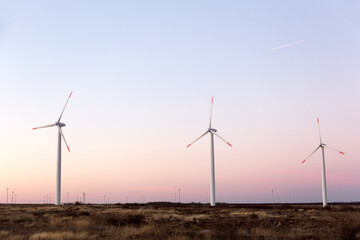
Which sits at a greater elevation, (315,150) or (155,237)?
(315,150)

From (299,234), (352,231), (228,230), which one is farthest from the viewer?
(228,230)

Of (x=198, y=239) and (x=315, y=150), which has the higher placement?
(x=315, y=150)

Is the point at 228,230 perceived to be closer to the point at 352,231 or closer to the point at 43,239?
the point at 352,231

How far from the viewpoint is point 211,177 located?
96.3 meters

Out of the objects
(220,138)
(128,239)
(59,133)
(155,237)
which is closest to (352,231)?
(155,237)

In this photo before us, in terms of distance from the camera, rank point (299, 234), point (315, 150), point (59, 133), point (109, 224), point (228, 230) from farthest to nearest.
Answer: point (315, 150) < point (59, 133) < point (109, 224) < point (228, 230) < point (299, 234)

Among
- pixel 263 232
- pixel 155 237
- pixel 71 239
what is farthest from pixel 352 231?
pixel 71 239

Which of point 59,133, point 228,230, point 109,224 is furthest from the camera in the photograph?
point 59,133

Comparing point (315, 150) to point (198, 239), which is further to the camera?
point (315, 150)

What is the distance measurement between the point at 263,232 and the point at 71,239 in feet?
40.4

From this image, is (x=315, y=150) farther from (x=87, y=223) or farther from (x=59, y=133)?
(x=87, y=223)

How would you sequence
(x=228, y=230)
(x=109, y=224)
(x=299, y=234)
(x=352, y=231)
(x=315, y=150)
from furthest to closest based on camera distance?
(x=315, y=150), (x=109, y=224), (x=228, y=230), (x=299, y=234), (x=352, y=231)

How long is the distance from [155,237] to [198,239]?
256 centimetres

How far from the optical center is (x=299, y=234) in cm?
2705
